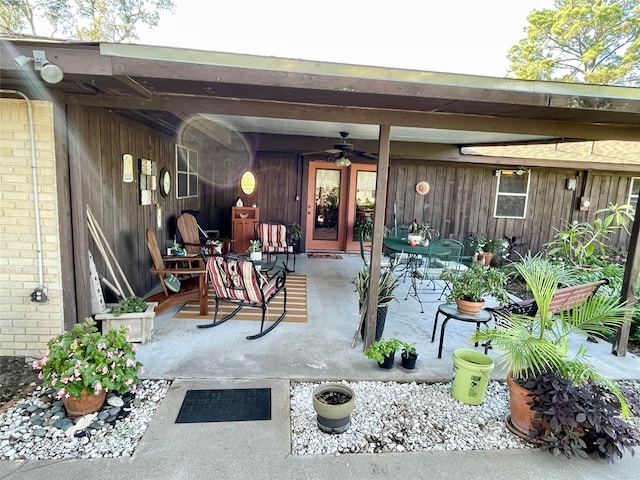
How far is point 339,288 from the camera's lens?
18.1ft

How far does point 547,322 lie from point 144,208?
4.33 metres

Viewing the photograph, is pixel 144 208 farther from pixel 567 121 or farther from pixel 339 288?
pixel 567 121

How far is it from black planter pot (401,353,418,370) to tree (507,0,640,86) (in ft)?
52.2

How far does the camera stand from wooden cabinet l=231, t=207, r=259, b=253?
7285 millimetres

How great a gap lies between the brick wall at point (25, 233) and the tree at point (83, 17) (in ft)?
32.6

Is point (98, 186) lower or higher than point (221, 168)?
lower

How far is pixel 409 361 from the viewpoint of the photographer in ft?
10.2

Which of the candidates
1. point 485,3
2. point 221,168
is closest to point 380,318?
point 221,168

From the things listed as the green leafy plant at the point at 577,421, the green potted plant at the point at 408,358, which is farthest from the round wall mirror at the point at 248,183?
the green leafy plant at the point at 577,421

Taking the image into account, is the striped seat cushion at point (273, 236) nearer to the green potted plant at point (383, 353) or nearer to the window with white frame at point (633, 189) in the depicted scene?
the green potted plant at point (383, 353)

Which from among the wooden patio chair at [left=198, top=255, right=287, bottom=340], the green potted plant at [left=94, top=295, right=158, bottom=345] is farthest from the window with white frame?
the green potted plant at [left=94, top=295, right=158, bottom=345]

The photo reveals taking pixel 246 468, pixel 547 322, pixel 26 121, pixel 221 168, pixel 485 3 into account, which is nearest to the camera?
pixel 246 468

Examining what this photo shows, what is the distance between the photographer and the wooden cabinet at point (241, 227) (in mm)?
7285

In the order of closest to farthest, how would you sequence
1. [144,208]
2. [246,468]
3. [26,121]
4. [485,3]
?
[246,468], [26,121], [144,208], [485,3]
